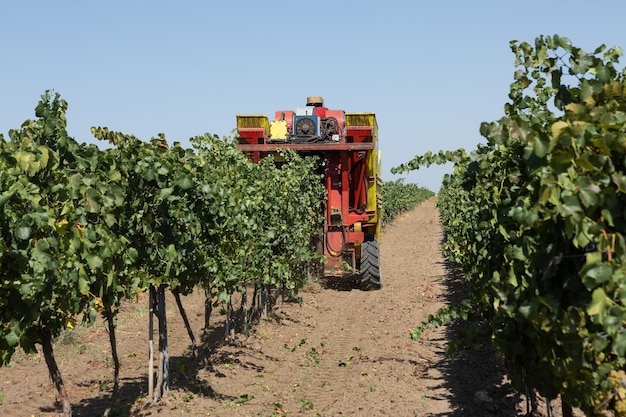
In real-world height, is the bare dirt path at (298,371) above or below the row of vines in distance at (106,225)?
below

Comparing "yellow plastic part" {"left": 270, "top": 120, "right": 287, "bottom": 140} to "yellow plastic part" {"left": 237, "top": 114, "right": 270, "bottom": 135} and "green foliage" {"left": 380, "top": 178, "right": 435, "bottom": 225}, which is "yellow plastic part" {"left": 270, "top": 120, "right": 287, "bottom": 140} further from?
"green foliage" {"left": 380, "top": 178, "right": 435, "bottom": 225}

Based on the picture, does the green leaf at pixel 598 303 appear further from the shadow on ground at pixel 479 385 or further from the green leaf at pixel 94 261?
the green leaf at pixel 94 261

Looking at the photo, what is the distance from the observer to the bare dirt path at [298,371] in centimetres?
706

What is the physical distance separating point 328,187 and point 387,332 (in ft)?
12.3

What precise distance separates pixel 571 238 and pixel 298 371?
6416 millimetres

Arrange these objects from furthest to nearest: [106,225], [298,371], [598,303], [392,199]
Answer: [392,199], [298,371], [106,225], [598,303]

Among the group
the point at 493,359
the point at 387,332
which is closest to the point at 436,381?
the point at 493,359

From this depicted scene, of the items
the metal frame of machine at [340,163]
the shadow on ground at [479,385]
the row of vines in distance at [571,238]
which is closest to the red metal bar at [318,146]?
the metal frame of machine at [340,163]

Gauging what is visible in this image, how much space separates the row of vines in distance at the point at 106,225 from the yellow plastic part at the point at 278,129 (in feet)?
12.3

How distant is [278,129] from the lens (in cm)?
1341

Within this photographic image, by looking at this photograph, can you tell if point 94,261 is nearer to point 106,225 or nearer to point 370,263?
point 106,225

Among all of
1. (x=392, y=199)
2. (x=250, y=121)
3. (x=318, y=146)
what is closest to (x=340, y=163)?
(x=318, y=146)

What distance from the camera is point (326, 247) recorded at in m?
13.4

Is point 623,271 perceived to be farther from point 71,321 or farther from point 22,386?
point 22,386
